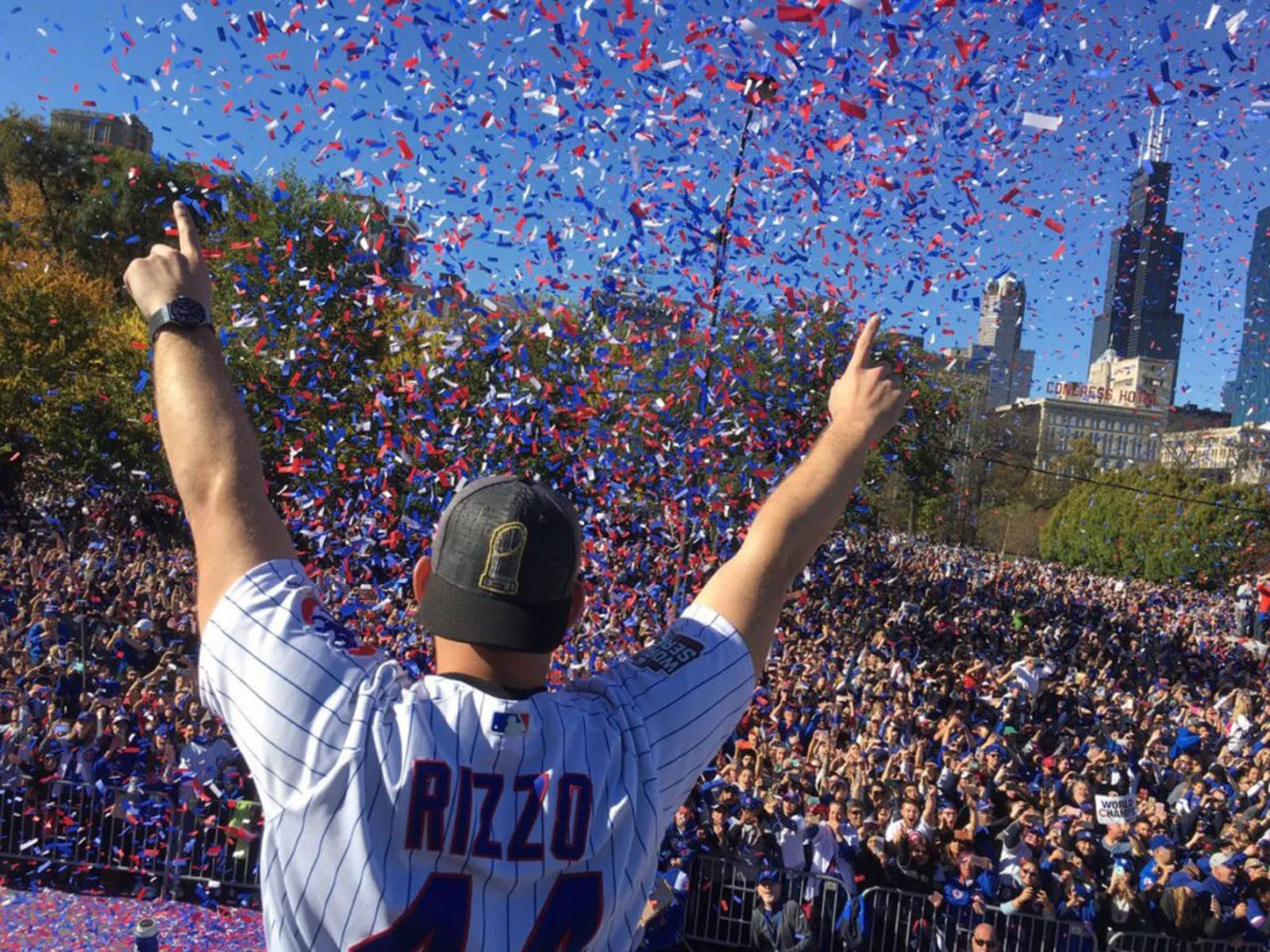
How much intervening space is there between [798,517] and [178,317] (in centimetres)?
99

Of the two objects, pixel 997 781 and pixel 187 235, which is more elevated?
pixel 187 235

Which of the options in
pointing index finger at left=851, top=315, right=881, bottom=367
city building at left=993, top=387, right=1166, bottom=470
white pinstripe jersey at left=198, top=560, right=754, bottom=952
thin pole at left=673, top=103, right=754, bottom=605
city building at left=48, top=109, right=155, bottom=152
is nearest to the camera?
white pinstripe jersey at left=198, top=560, right=754, bottom=952

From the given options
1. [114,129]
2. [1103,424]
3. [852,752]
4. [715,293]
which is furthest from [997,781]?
[1103,424]

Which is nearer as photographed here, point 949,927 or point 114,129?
point 949,927

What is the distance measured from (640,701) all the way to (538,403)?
618cm

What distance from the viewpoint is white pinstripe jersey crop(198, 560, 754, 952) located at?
1192 millimetres

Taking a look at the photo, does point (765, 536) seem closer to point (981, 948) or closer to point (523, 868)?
point (523, 868)

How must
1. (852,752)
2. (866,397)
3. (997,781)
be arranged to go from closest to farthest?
(866,397) → (997,781) → (852,752)

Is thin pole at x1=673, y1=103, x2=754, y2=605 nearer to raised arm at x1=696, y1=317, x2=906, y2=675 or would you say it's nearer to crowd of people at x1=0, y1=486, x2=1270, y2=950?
crowd of people at x1=0, y1=486, x2=1270, y2=950

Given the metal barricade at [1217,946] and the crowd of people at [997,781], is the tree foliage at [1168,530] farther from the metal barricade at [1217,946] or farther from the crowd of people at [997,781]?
the metal barricade at [1217,946]

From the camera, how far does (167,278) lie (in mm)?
1516

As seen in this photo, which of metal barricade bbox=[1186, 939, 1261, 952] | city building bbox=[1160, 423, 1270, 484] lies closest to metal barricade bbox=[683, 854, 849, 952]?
metal barricade bbox=[1186, 939, 1261, 952]

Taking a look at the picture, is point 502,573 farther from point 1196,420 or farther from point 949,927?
point 1196,420

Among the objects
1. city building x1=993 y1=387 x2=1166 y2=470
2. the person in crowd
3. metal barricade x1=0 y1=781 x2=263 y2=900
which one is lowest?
metal barricade x1=0 y1=781 x2=263 y2=900
